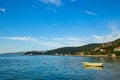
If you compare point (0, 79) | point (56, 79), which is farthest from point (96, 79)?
point (0, 79)

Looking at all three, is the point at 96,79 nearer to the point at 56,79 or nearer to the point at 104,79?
the point at 104,79

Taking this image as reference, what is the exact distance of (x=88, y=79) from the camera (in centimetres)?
7006

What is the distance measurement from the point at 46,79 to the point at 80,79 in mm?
10964

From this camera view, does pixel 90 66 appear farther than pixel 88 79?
Yes

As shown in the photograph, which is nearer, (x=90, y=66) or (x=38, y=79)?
(x=38, y=79)

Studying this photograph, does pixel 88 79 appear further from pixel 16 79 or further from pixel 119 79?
pixel 16 79

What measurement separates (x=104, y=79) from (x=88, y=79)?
4889 millimetres

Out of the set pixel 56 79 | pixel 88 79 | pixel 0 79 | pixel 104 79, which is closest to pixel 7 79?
pixel 0 79

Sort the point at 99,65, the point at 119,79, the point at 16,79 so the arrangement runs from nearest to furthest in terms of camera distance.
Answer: the point at 119,79 < the point at 16,79 < the point at 99,65

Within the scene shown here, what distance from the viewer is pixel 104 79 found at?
2719 inches

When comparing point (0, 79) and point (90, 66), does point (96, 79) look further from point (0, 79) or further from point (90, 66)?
point (90, 66)

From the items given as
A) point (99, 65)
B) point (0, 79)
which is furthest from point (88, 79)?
point (99, 65)

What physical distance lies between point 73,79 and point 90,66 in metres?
56.5

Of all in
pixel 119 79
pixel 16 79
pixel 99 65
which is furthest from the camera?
pixel 99 65
